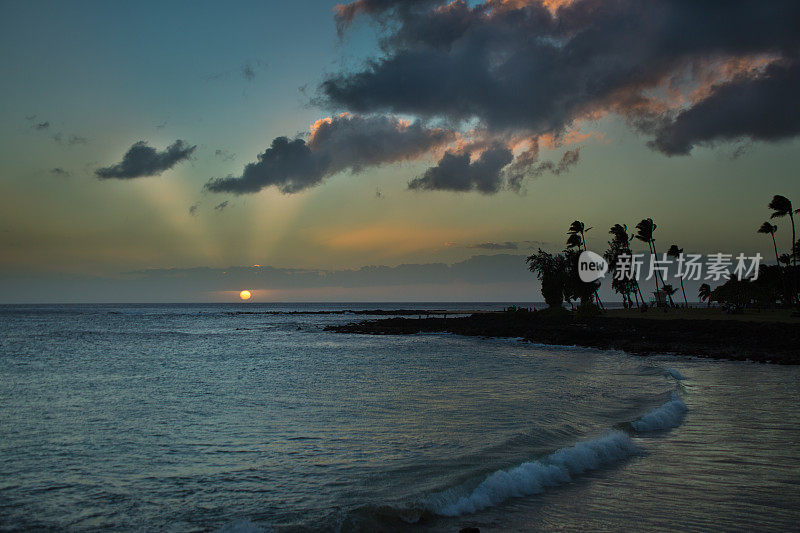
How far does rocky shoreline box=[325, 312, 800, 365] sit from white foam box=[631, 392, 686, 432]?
17.0 metres

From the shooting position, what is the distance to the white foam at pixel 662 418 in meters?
13.2

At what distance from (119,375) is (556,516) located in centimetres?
2336

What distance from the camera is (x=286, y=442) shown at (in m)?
11.7

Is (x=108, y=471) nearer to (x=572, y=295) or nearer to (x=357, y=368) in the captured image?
(x=357, y=368)

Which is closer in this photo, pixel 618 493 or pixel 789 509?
pixel 789 509

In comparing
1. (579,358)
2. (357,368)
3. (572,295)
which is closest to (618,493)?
(357,368)

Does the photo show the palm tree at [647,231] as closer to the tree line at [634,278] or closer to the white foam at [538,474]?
the tree line at [634,278]

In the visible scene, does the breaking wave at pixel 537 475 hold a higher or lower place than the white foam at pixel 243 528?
lower

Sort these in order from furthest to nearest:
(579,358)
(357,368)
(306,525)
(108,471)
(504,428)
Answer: (579,358) < (357,368) < (504,428) < (108,471) < (306,525)

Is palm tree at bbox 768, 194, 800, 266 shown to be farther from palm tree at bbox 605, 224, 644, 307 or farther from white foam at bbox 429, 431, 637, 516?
white foam at bbox 429, 431, 637, 516

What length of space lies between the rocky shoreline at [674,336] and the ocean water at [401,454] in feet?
37.4

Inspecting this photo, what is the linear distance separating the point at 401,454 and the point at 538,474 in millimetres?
2963

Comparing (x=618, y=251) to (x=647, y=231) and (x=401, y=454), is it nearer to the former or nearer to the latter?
(x=647, y=231)

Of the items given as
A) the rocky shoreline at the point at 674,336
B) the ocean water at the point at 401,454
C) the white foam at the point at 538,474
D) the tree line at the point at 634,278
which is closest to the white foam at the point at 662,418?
the ocean water at the point at 401,454
